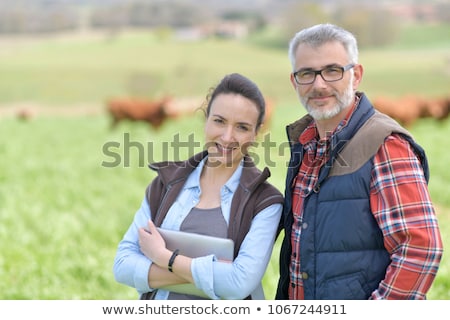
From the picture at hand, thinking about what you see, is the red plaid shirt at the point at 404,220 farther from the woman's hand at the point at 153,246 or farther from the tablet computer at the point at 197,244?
the woman's hand at the point at 153,246

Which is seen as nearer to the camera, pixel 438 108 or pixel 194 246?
pixel 194 246

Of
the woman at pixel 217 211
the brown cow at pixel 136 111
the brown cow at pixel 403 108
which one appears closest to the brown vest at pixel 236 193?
the woman at pixel 217 211

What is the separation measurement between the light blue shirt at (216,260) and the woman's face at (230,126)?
4.9 inches

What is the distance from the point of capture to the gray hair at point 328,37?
8.15ft

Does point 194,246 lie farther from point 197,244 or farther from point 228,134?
point 228,134

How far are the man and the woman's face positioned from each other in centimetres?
27

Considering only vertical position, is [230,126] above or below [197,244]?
above

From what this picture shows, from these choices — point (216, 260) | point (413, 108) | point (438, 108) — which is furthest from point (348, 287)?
point (438, 108)

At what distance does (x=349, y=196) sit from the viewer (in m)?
2.35

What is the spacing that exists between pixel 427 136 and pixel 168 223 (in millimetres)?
12998

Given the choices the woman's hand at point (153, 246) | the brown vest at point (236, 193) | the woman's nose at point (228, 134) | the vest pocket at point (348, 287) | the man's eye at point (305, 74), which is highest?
the man's eye at point (305, 74)

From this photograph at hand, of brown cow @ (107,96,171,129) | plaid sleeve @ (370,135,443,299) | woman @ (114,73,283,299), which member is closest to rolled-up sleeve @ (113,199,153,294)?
→ woman @ (114,73,283,299)

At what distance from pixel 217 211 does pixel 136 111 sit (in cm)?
1408

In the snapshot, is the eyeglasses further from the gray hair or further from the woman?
the woman
